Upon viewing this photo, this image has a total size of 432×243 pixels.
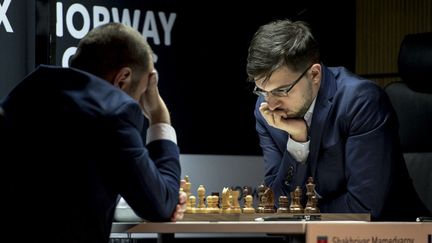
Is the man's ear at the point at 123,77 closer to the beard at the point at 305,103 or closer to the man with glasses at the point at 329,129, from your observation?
the man with glasses at the point at 329,129

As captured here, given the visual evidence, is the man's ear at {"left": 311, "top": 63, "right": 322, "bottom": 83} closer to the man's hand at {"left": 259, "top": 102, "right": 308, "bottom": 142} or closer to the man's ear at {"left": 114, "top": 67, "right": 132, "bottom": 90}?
the man's hand at {"left": 259, "top": 102, "right": 308, "bottom": 142}

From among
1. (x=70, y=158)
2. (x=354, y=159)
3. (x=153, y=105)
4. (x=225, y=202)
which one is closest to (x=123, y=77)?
(x=153, y=105)

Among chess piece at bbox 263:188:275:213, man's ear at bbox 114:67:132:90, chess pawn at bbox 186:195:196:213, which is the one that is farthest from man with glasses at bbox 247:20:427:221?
man's ear at bbox 114:67:132:90

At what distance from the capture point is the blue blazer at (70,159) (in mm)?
2217

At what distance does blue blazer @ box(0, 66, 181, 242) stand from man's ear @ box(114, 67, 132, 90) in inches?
4.0

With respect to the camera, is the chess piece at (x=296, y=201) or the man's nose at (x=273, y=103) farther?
the man's nose at (x=273, y=103)

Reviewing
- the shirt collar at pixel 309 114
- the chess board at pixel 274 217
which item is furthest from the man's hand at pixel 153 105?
the shirt collar at pixel 309 114

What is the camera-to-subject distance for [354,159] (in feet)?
11.0

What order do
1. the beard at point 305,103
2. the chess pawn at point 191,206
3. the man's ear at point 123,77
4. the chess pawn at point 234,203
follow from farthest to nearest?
the beard at point 305,103
the chess pawn at point 234,203
the chess pawn at point 191,206
the man's ear at point 123,77

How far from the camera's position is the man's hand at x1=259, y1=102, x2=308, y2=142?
3.57 metres

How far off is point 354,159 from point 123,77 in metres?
1.23

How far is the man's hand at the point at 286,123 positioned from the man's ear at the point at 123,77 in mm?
1274

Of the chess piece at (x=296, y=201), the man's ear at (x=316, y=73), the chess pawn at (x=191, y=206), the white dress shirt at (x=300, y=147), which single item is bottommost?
the chess piece at (x=296, y=201)

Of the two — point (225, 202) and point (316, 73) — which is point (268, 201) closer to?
point (225, 202)
